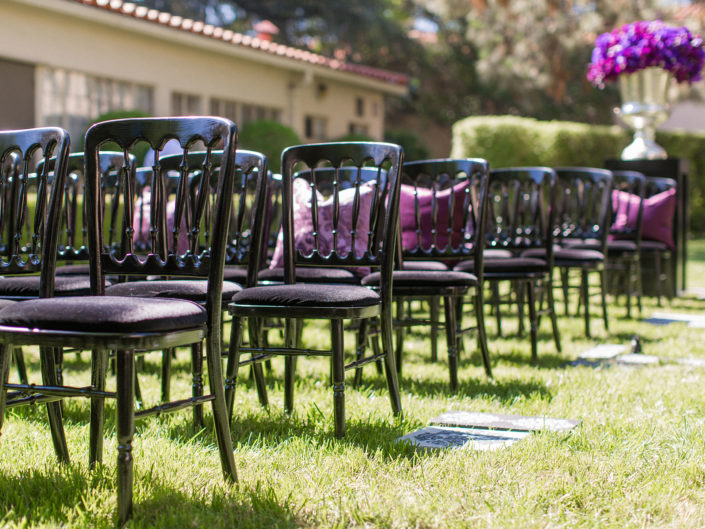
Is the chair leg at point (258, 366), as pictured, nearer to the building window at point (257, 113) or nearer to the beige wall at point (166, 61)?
the beige wall at point (166, 61)

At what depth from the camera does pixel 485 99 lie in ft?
90.5

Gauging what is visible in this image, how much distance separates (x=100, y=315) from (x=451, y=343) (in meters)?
2.27

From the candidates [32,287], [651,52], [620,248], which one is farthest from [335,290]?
[651,52]

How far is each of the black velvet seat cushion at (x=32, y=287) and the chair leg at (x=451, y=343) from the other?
169cm

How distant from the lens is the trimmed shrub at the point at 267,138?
14.0 meters

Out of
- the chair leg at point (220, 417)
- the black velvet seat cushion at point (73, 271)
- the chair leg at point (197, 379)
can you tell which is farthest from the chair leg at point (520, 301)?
the chair leg at point (220, 417)

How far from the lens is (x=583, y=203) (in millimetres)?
6367

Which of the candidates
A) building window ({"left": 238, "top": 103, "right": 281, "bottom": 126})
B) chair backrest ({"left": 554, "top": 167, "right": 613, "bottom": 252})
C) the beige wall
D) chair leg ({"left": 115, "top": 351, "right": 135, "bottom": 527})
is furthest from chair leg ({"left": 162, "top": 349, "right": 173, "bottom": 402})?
building window ({"left": 238, "top": 103, "right": 281, "bottom": 126})

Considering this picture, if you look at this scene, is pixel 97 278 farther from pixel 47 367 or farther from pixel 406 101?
pixel 406 101

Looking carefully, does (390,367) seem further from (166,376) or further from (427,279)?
(166,376)

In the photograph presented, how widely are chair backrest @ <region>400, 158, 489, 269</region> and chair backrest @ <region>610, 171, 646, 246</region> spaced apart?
2.47m

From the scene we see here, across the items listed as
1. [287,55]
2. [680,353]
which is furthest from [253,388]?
[287,55]

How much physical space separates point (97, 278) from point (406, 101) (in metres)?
25.0

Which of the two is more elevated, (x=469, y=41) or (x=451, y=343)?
(x=469, y=41)
